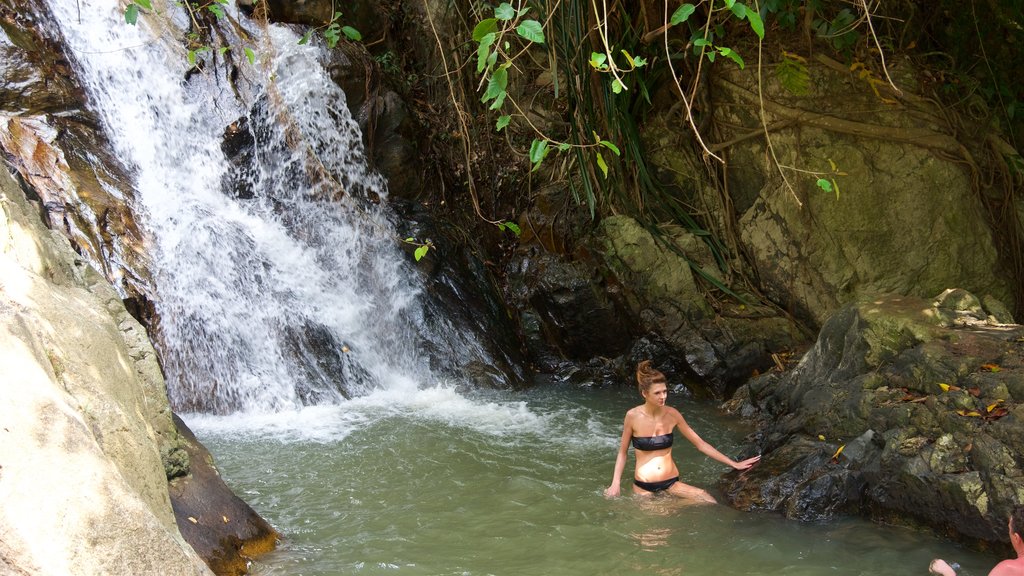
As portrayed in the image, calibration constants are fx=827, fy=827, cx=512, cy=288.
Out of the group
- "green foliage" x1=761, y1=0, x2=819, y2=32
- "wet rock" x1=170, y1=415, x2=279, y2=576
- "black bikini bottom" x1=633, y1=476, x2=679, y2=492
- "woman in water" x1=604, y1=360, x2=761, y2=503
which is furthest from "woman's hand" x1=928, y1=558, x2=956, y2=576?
"green foliage" x1=761, y1=0, x2=819, y2=32

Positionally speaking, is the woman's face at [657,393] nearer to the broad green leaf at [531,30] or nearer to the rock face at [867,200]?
the broad green leaf at [531,30]

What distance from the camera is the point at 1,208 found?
296 centimetres

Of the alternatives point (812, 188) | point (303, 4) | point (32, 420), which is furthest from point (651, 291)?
point (32, 420)

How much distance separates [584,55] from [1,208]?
4988 mm

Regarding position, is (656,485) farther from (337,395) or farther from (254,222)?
(254,222)

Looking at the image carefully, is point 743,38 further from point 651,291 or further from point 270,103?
point 270,103

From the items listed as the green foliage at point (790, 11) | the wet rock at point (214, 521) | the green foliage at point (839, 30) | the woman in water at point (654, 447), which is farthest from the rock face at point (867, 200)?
the wet rock at point (214, 521)

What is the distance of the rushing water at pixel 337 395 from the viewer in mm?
4012

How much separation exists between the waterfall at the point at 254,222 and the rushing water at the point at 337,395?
0.06 ft

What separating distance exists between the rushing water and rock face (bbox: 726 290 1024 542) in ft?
0.65

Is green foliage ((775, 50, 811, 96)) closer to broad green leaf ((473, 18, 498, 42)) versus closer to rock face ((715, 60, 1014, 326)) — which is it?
rock face ((715, 60, 1014, 326))

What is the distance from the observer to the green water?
12.6 ft

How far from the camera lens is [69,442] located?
204cm

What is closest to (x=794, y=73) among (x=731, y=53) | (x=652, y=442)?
(x=652, y=442)
